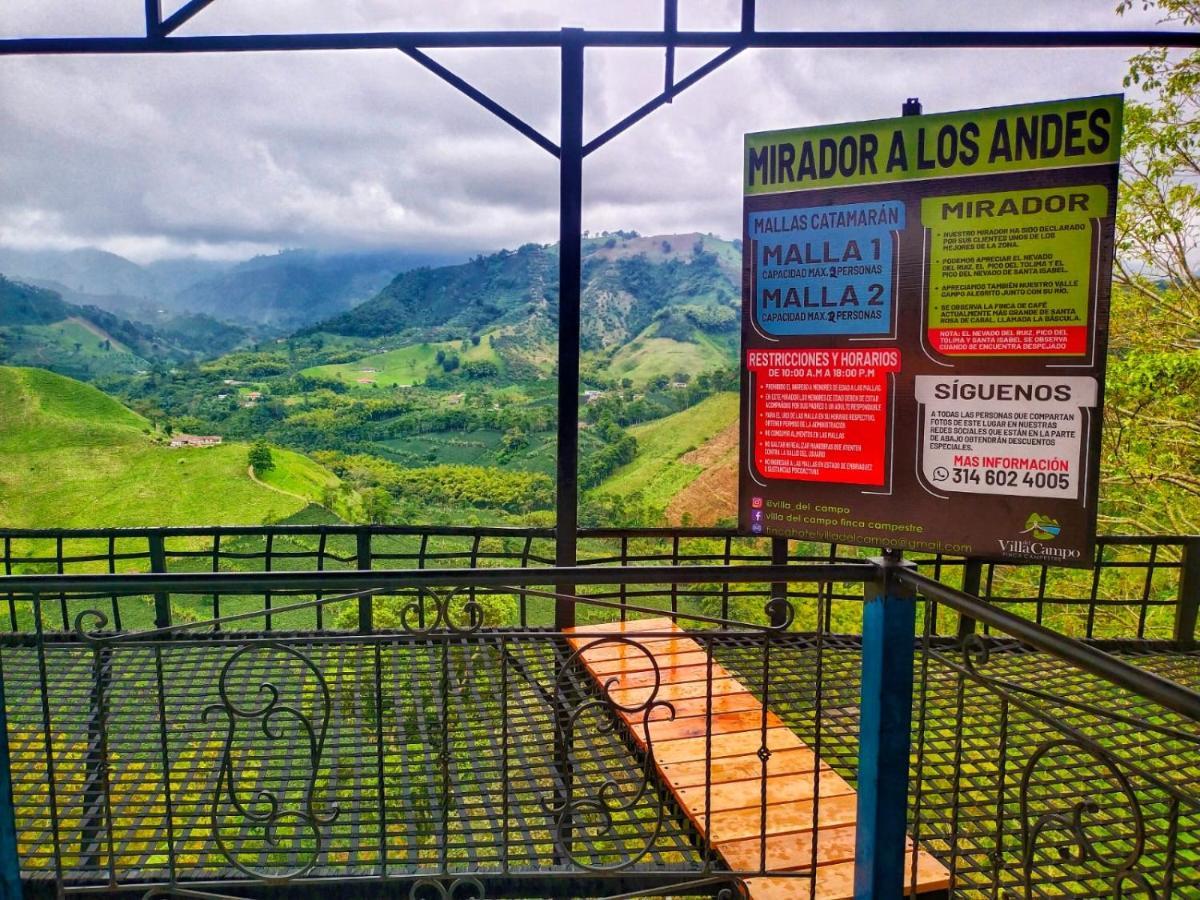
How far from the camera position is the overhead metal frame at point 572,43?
11.2 ft

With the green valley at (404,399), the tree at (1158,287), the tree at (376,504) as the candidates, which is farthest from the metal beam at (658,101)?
the tree at (376,504)

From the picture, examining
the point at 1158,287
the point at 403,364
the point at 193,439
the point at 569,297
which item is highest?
the point at 1158,287

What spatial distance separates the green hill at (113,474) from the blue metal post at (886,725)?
2249cm

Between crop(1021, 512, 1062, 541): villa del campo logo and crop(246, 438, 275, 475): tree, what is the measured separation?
23521 millimetres

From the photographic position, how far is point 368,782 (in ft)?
10.1

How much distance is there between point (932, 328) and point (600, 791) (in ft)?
6.41

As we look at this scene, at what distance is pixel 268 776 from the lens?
10.2 ft

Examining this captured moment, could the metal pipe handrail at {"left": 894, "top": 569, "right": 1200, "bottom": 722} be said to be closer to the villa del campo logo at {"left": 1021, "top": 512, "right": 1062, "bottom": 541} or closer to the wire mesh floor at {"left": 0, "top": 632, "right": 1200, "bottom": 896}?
the wire mesh floor at {"left": 0, "top": 632, "right": 1200, "bottom": 896}

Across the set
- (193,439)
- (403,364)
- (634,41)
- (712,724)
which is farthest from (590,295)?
(712,724)

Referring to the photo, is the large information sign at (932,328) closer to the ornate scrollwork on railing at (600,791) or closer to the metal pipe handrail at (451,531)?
the ornate scrollwork on railing at (600,791)

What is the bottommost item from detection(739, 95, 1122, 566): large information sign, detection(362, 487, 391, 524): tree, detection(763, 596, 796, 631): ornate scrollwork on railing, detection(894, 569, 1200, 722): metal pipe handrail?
detection(362, 487, 391, 524): tree

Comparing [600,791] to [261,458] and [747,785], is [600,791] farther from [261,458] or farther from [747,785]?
[261,458]

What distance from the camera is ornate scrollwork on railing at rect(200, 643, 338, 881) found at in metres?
1.61

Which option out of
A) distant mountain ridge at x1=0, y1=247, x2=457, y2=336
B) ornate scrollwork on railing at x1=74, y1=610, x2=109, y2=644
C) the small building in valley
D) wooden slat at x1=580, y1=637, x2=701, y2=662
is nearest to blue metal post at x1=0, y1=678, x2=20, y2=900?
ornate scrollwork on railing at x1=74, y1=610, x2=109, y2=644
